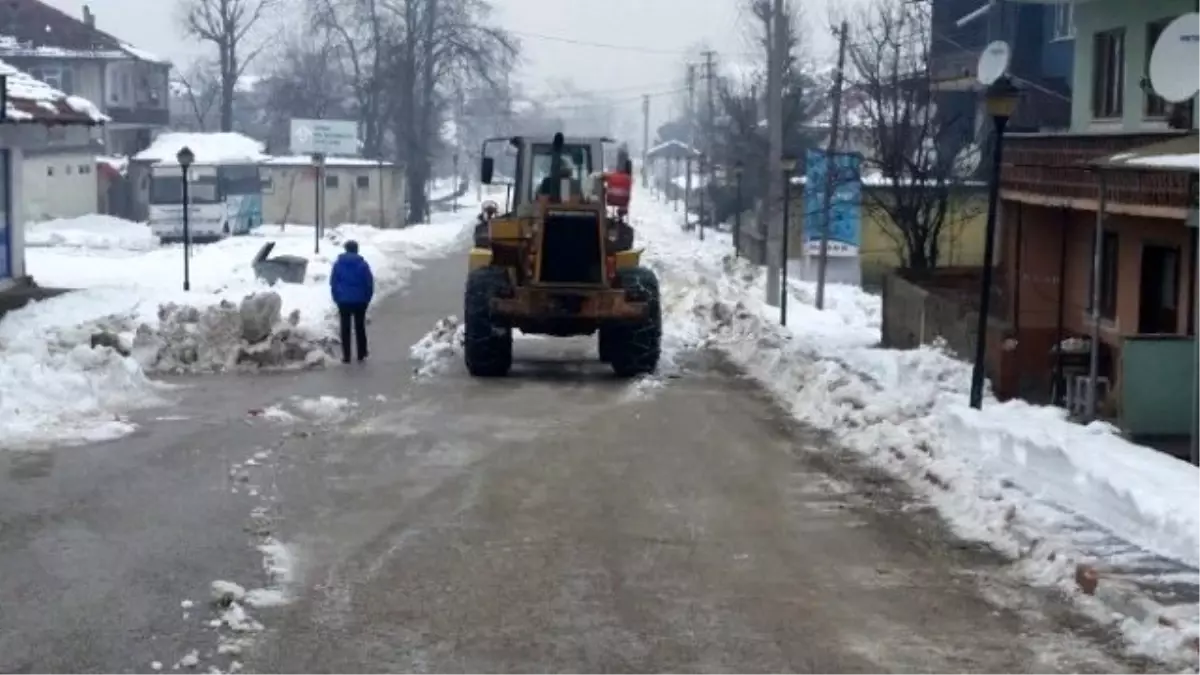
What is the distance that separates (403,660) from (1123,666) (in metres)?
3.55

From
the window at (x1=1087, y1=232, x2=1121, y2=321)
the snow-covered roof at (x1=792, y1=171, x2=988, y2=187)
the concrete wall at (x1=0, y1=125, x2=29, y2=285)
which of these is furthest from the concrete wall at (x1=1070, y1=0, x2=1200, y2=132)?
the concrete wall at (x1=0, y1=125, x2=29, y2=285)

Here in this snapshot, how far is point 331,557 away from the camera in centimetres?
1095

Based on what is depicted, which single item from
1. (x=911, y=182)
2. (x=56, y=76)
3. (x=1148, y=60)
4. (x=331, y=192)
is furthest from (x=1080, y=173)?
(x=56, y=76)

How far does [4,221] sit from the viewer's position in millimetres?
32500

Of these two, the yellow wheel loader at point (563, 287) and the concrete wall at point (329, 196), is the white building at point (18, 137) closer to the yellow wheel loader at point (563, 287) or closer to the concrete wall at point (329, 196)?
the yellow wheel loader at point (563, 287)

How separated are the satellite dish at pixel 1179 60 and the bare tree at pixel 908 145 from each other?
11.9 meters

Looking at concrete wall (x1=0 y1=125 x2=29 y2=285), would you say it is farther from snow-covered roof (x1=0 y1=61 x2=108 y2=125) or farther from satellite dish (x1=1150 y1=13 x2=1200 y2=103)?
satellite dish (x1=1150 y1=13 x2=1200 y2=103)

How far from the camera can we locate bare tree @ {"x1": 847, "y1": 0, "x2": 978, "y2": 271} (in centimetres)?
3003

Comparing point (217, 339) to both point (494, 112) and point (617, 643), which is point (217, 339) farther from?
point (494, 112)

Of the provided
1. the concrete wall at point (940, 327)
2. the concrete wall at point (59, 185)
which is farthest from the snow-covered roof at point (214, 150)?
the concrete wall at point (940, 327)

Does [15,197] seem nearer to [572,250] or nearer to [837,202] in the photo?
[572,250]

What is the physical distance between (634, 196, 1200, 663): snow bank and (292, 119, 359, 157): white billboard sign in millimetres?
49189

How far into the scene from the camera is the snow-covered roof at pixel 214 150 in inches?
2785

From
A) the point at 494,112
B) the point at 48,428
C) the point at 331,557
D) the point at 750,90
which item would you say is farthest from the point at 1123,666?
the point at 494,112
